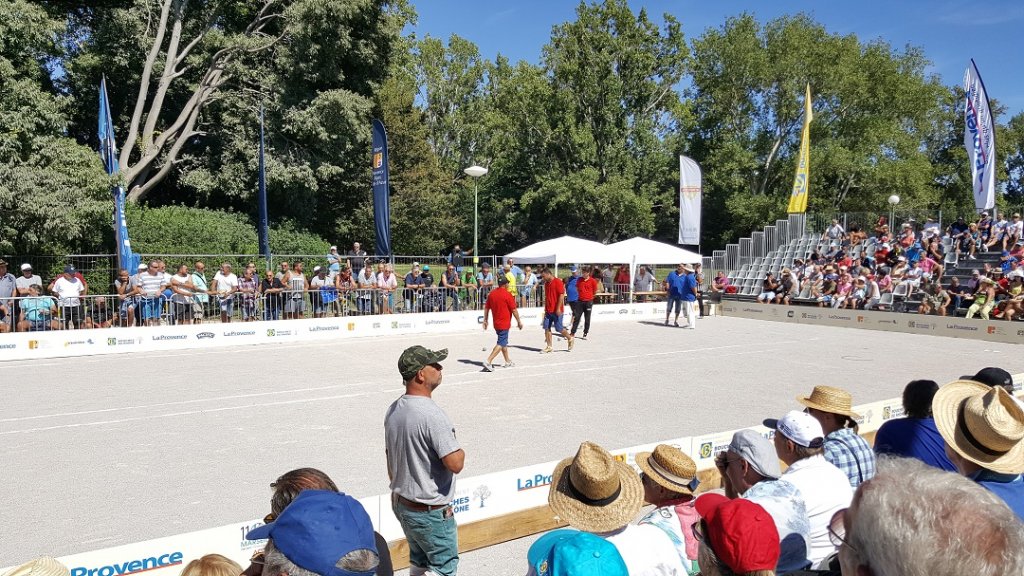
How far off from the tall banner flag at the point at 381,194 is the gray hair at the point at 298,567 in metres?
21.3

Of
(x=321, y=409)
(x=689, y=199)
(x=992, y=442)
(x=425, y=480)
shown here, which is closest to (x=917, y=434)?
(x=992, y=442)

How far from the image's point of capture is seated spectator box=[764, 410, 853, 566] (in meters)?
3.18

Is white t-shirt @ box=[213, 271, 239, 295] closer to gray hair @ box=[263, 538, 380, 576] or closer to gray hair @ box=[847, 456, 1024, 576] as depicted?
gray hair @ box=[263, 538, 380, 576]

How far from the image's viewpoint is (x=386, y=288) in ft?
67.5

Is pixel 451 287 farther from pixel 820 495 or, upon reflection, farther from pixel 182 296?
pixel 820 495

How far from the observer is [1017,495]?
2.75m

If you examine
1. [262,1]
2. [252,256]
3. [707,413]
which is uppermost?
[262,1]

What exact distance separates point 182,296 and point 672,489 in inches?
668

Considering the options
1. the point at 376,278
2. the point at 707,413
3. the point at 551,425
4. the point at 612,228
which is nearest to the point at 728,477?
the point at 551,425

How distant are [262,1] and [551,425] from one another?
28.0m

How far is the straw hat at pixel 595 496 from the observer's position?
2611mm

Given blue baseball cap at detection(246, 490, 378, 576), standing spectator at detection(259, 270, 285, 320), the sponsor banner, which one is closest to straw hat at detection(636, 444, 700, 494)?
blue baseball cap at detection(246, 490, 378, 576)

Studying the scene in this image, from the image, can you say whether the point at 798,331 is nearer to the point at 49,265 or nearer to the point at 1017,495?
the point at 1017,495

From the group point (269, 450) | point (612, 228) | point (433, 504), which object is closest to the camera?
point (433, 504)
